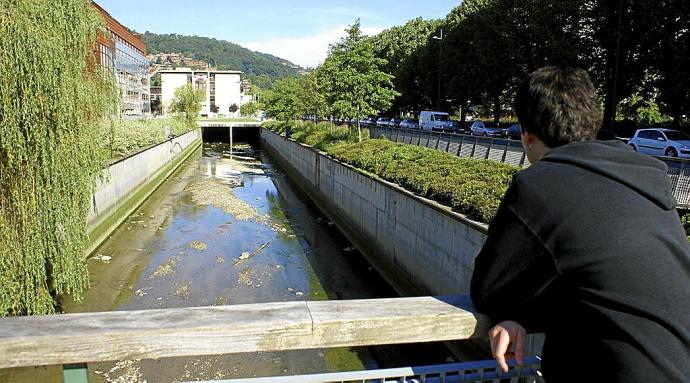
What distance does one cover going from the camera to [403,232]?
14.6 m

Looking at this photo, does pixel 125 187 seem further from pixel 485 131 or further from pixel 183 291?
pixel 485 131

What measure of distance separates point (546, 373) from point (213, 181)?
35504 millimetres

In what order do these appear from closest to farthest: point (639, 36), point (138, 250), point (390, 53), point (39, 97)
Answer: point (39, 97), point (138, 250), point (639, 36), point (390, 53)

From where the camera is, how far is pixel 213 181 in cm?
3600

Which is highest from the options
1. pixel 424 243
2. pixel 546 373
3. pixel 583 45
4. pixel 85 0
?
pixel 583 45

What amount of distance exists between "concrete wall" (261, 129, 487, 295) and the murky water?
71cm

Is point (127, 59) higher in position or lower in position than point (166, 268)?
higher

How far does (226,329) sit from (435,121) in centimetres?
4563

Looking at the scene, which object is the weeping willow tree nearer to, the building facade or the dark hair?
the building facade

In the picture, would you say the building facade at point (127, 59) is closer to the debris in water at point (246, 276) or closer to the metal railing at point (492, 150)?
the debris in water at point (246, 276)

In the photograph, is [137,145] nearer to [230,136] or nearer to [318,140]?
[318,140]

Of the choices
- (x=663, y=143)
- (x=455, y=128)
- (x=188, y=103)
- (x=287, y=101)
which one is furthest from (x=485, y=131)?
(x=188, y=103)

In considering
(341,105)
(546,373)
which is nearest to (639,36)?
(341,105)

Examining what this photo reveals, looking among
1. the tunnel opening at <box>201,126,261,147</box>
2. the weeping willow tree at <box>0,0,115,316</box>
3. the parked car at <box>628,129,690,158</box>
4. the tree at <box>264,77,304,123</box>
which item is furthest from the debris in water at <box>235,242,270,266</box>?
the tunnel opening at <box>201,126,261,147</box>
